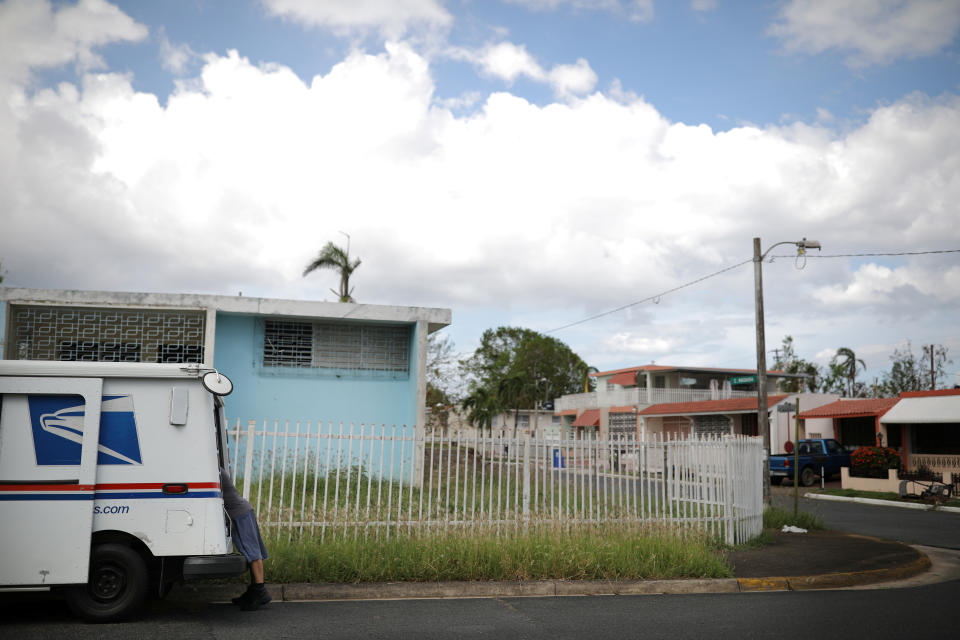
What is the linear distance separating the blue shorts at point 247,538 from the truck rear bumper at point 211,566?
32cm

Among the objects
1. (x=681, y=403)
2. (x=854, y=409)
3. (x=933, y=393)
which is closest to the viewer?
(x=933, y=393)

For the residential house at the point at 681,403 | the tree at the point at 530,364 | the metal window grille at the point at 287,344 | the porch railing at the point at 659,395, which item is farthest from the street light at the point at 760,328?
the tree at the point at 530,364

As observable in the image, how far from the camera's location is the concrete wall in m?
15.9

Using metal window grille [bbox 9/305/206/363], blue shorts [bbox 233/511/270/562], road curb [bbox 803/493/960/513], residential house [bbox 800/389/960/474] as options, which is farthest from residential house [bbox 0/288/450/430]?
residential house [bbox 800/389/960/474]

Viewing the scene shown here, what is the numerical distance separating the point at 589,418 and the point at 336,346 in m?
31.5

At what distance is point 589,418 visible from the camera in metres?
46.2

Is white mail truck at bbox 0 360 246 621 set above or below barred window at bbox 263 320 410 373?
below

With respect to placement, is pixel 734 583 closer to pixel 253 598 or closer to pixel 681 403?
pixel 253 598

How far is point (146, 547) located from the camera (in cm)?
679

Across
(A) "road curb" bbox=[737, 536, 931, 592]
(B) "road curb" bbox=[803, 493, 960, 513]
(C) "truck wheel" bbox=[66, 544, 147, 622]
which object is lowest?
(B) "road curb" bbox=[803, 493, 960, 513]

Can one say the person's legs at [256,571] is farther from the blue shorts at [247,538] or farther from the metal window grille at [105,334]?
the metal window grille at [105,334]

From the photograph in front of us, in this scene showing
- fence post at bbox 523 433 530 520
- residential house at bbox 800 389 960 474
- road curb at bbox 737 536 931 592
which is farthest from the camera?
residential house at bbox 800 389 960 474

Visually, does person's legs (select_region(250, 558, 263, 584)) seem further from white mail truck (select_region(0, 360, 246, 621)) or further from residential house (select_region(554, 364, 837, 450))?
residential house (select_region(554, 364, 837, 450))

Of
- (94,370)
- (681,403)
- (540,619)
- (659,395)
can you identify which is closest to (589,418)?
(659,395)
